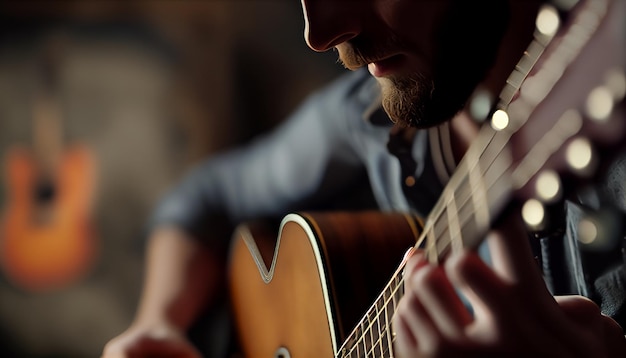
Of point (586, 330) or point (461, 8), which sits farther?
point (461, 8)

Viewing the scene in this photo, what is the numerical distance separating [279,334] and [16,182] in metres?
1.10

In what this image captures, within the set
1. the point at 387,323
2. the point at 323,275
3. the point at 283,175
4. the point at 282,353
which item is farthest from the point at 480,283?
the point at 283,175

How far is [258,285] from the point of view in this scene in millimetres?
741

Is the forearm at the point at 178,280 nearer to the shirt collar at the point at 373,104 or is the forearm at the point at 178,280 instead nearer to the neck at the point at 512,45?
the shirt collar at the point at 373,104

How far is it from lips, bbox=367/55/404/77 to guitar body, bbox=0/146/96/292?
45.7 inches

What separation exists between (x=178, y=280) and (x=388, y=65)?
0.50 meters

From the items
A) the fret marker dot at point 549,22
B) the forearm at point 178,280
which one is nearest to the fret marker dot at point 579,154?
the fret marker dot at point 549,22

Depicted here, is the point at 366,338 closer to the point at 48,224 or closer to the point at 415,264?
the point at 415,264

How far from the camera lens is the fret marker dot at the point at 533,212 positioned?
0.31 m

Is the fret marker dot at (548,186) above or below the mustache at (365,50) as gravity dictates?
below

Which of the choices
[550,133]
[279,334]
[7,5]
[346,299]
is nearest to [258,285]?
[279,334]

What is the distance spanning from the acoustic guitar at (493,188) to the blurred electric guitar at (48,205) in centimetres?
98

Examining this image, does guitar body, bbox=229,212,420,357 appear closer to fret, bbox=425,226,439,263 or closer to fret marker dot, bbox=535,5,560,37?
fret, bbox=425,226,439,263

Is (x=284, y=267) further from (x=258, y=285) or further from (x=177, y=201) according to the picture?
(x=177, y=201)
